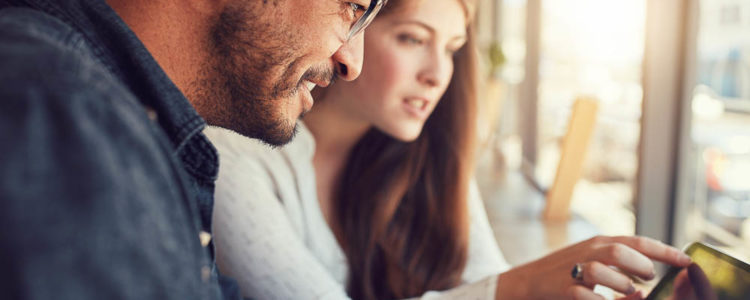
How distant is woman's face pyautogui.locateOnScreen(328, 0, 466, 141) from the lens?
125cm

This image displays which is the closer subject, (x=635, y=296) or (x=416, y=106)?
(x=635, y=296)

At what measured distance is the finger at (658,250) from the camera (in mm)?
769

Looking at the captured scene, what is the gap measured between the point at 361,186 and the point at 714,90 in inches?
47.8

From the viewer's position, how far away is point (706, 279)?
729 mm

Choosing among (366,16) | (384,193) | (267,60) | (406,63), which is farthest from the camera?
(384,193)

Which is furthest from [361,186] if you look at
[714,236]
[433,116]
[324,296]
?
[714,236]

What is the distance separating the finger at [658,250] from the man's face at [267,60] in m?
0.54

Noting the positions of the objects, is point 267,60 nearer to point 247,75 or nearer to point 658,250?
point 247,75

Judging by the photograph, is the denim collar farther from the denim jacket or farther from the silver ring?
the silver ring

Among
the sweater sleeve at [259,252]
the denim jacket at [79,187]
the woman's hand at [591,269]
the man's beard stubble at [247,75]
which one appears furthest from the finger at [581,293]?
the denim jacket at [79,187]

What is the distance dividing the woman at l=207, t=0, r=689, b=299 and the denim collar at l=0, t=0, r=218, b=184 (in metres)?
0.46

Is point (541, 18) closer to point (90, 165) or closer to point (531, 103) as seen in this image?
point (531, 103)

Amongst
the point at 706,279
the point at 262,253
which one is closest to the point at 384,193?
the point at 262,253

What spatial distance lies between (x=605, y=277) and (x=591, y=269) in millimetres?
22
